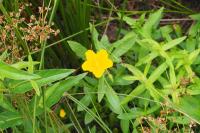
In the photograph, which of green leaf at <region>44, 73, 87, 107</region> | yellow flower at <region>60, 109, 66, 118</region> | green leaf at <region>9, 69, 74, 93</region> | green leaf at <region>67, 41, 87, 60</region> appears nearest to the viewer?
green leaf at <region>9, 69, 74, 93</region>

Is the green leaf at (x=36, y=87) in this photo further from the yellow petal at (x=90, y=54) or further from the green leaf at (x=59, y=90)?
the yellow petal at (x=90, y=54)

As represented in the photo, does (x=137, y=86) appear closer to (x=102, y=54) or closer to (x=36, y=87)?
(x=102, y=54)

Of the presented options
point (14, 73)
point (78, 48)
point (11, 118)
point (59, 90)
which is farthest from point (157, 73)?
point (14, 73)

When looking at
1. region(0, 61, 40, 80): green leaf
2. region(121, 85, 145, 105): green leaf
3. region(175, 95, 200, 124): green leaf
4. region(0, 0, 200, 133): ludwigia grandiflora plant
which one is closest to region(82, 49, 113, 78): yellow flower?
region(0, 0, 200, 133): ludwigia grandiflora plant

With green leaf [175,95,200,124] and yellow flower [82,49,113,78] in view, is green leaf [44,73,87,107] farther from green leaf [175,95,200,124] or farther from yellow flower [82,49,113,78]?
green leaf [175,95,200,124]

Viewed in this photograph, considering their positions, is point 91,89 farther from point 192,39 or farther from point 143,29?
point 192,39

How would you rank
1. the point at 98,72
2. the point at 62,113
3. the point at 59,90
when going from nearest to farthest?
the point at 59,90, the point at 98,72, the point at 62,113

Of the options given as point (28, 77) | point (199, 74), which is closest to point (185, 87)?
point (199, 74)
